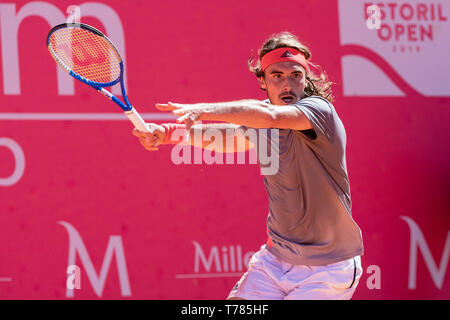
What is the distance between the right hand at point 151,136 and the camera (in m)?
3.08

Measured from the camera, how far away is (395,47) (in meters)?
5.14

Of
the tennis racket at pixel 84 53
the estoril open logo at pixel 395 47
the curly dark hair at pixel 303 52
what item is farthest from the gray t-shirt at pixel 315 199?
the estoril open logo at pixel 395 47

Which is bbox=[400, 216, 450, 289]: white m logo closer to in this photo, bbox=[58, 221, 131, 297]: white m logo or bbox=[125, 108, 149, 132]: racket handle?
bbox=[58, 221, 131, 297]: white m logo

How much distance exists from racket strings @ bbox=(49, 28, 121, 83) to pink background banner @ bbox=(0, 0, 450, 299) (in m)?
0.73

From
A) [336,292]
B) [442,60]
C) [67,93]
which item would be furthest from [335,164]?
[442,60]

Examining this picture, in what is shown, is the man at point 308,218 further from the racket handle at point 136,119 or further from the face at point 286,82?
the face at point 286,82

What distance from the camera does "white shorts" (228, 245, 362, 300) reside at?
10.1 ft

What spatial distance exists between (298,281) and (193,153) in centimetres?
201

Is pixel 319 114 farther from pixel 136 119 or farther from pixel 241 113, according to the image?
pixel 136 119

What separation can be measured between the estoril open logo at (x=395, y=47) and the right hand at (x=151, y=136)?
2.25m

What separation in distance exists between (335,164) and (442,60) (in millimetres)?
2480

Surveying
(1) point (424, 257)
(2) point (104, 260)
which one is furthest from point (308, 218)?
(1) point (424, 257)
